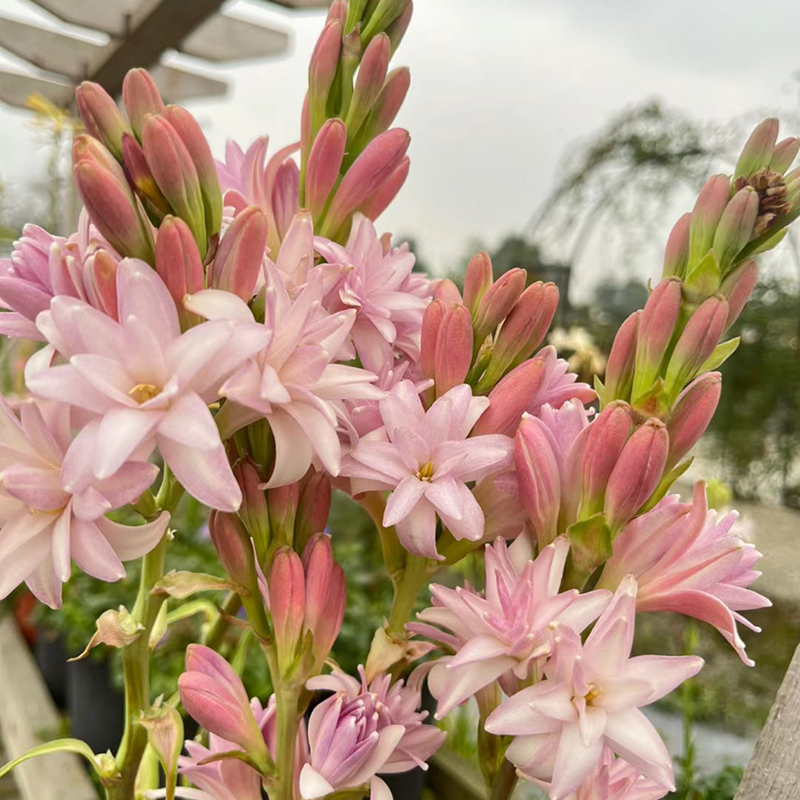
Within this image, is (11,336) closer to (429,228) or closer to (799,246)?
(799,246)

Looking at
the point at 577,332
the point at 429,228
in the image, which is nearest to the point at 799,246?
the point at 577,332

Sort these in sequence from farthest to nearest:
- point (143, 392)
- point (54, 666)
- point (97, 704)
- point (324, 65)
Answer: point (54, 666)
point (97, 704)
point (324, 65)
point (143, 392)

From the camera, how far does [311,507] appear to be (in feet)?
0.97

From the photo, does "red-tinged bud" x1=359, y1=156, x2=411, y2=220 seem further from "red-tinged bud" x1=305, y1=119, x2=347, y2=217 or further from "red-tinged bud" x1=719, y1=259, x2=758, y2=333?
"red-tinged bud" x1=719, y1=259, x2=758, y2=333

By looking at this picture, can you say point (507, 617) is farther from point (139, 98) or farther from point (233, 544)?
point (139, 98)

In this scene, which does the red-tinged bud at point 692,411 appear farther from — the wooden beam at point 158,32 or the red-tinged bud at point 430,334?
the wooden beam at point 158,32

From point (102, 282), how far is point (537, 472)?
0.48ft

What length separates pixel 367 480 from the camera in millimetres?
267

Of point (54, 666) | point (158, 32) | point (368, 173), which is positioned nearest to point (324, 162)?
point (368, 173)

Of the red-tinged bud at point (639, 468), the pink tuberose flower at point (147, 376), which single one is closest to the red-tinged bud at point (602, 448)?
the red-tinged bud at point (639, 468)

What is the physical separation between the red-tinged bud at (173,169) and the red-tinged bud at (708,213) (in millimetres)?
164

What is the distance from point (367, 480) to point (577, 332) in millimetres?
1226

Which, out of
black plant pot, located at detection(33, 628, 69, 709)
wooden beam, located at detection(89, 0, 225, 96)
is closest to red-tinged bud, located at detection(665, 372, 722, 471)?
wooden beam, located at detection(89, 0, 225, 96)

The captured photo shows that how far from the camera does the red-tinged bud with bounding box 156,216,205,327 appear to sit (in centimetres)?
24
